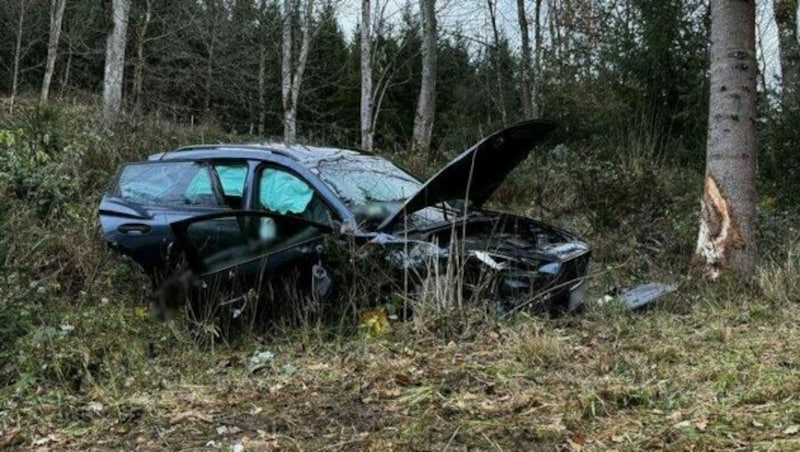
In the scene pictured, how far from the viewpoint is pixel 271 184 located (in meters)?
6.13

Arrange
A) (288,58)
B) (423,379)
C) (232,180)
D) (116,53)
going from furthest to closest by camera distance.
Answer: (288,58) → (116,53) → (232,180) → (423,379)

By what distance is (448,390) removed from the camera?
149 inches

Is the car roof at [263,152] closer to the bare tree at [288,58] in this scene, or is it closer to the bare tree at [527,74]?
the bare tree at [288,58]

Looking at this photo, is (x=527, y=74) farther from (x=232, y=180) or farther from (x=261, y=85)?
(x=232, y=180)

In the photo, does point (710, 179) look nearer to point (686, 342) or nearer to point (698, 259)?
point (698, 259)

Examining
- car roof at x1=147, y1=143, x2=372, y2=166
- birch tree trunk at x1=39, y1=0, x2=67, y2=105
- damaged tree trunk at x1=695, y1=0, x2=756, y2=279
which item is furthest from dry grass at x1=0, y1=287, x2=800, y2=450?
birch tree trunk at x1=39, y1=0, x2=67, y2=105

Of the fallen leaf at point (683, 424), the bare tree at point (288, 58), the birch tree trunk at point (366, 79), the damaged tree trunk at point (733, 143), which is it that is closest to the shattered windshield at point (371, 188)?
the fallen leaf at point (683, 424)

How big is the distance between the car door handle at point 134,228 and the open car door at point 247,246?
1.01 metres

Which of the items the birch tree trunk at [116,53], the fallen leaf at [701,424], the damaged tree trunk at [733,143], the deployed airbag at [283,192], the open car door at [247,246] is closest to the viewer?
the fallen leaf at [701,424]

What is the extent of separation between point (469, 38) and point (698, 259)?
696 inches

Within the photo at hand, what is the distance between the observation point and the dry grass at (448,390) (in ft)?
10.3

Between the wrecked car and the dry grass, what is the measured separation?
1.62 ft

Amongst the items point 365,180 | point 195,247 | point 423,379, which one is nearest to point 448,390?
point 423,379

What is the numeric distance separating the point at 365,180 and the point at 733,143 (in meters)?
3.53
